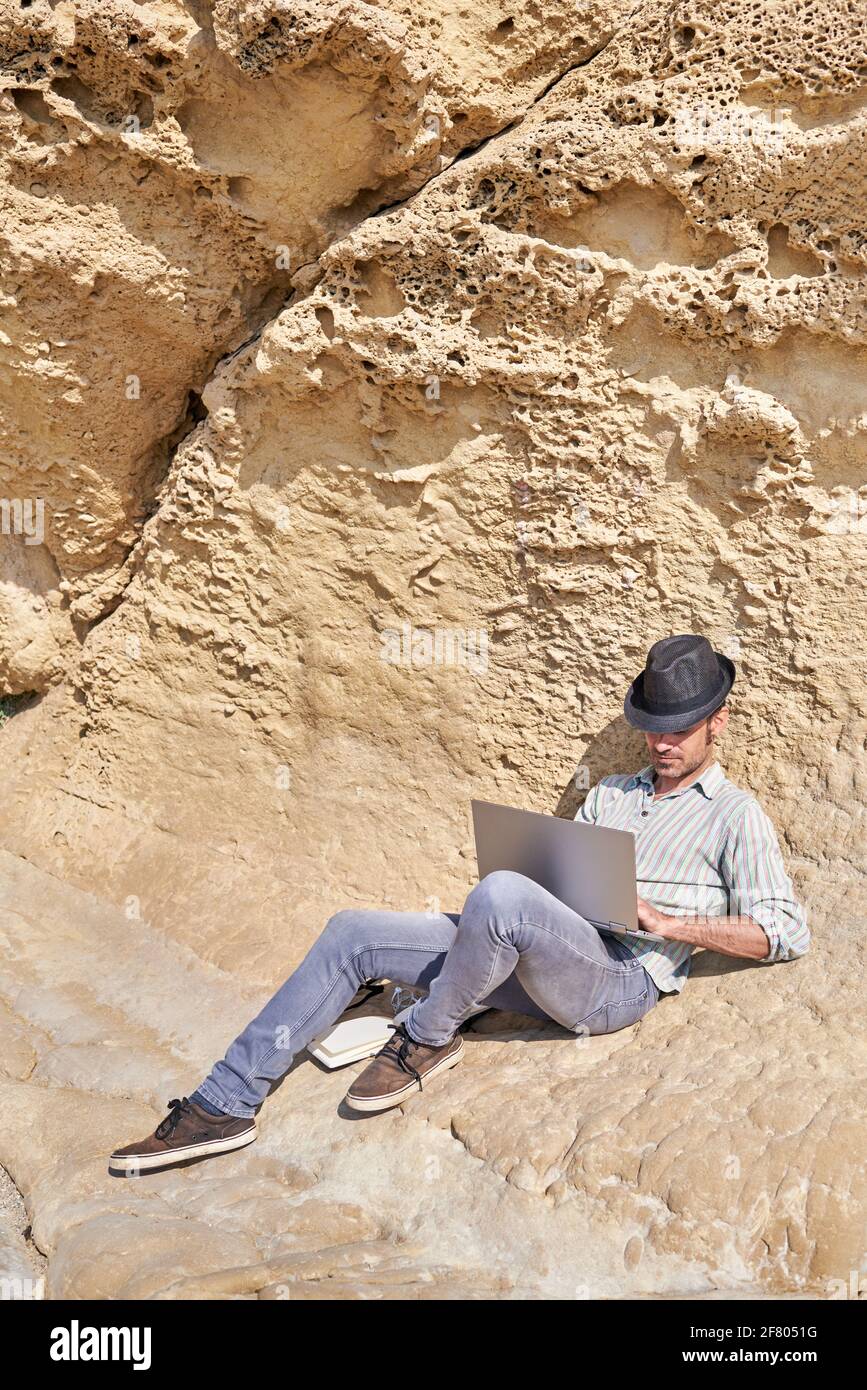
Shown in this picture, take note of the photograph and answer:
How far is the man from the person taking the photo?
284 cm

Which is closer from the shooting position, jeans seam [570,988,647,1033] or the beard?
jeans seam [570,988,647,1033]

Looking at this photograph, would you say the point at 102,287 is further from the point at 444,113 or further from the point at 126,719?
the point at 126,719

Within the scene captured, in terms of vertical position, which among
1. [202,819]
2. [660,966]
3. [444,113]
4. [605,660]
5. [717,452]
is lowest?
[660,966]

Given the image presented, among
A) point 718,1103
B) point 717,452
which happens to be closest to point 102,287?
point 717,452

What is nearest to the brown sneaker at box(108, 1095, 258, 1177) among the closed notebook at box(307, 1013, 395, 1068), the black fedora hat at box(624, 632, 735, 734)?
the closed notebook at box(307, 1013, 395, 1068)

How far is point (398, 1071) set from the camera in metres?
2.92

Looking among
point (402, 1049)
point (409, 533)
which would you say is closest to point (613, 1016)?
point (402, 1049)

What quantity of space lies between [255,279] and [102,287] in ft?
1.76

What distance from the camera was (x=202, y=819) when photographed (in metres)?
4.28

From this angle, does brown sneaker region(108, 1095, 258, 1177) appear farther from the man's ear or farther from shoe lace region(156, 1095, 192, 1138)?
the man's ear

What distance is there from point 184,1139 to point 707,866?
1.53m

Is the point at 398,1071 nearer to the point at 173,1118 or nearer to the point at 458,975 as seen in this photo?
the point at 458,975

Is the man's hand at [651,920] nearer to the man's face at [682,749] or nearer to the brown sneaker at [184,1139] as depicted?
the man's face at [682,749]

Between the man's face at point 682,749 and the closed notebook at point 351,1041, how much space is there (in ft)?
3.47
